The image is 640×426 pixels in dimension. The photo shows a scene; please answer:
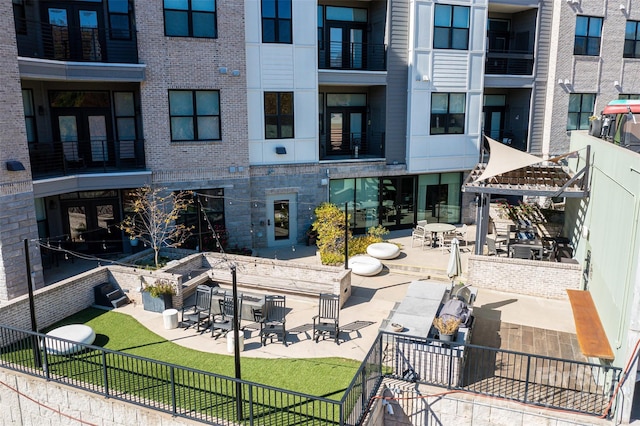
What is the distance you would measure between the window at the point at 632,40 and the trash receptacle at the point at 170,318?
26.1 m

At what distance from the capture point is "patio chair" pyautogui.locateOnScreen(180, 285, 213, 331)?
48.9 ft

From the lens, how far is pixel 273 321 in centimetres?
1455

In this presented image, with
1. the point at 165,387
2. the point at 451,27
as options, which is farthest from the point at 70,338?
the point at 451,27

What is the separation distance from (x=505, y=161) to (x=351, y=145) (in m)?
8.90

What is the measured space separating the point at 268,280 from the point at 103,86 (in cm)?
1031

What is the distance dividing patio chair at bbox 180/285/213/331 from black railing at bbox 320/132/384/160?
1068cm

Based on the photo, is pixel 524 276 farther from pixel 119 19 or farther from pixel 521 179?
pixel 119 19

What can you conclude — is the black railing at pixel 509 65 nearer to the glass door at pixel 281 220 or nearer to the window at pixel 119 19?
the glass door at pixel 281 220

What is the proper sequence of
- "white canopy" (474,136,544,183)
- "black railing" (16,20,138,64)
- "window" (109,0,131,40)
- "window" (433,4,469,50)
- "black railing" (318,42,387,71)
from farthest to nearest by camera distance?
"black railing" (318,42,387,71)
"window" (433,4,469,50)
"window" (109,0,131,40)
"black railing" (16,20,138,64)
"white canopy" (474,136,544,183)

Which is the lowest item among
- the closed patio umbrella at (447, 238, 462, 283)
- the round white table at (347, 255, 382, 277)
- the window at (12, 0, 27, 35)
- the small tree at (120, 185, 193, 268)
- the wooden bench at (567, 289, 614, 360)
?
the round white table at (347, 255, 382, 277)

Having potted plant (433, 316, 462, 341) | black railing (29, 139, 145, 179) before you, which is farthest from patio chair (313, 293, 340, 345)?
black railing (29, 139, 145, 179)

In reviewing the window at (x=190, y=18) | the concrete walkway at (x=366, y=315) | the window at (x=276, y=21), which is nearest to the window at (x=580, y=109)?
the concrete walkway at (x=366, y=315)

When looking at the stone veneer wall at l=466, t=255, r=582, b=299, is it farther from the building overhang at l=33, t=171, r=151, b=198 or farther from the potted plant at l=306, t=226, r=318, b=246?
the building overhang at l=33, t=171, r=151, b=198

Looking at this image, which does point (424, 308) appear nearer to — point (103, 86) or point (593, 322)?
point (593, 322)
